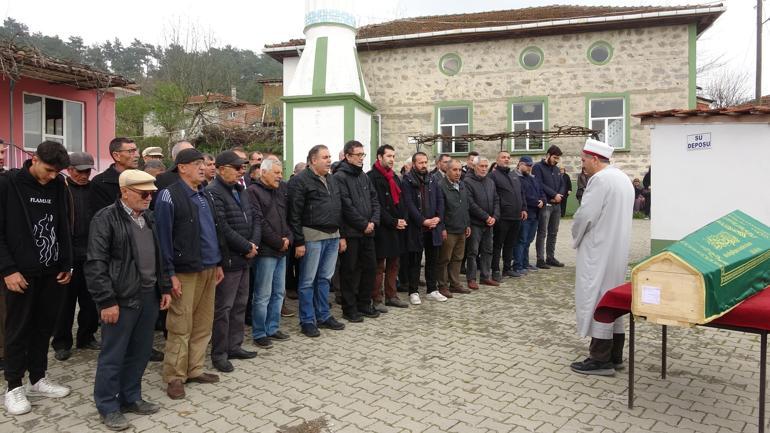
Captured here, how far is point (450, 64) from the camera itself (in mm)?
21562

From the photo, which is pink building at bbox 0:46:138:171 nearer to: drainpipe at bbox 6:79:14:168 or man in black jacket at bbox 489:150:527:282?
drainpipe at bbox 6:79:14:168

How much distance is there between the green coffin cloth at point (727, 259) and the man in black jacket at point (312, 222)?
3.46 metres

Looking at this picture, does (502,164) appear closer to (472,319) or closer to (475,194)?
(475,194)

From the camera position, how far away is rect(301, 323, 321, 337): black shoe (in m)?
5.99

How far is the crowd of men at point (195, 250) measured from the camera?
3.87 m

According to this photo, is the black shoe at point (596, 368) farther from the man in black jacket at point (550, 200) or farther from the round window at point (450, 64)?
the round window at point (450, 64)

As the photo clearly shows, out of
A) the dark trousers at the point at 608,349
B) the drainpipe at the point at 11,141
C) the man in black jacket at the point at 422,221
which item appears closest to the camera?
the dark trousers at the point at 608,349

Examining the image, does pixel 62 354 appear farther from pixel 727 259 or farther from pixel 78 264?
pixel 727 259

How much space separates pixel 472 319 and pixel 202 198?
12.0 ft

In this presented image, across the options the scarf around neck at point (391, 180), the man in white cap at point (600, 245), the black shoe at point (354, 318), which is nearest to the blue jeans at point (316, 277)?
the black shoe at point (354, 318)

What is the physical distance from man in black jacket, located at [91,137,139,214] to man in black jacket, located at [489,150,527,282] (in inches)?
220

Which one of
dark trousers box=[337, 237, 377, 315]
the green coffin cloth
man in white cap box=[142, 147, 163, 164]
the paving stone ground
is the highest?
man in white cap box=[142, 147, 163, 164]

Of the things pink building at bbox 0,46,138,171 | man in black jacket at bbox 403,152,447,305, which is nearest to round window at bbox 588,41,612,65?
man in black jacket at bbox 403,152,447,305

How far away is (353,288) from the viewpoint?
661 centimetres
